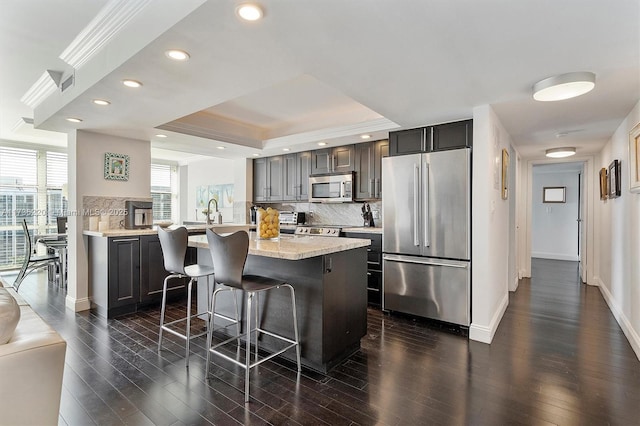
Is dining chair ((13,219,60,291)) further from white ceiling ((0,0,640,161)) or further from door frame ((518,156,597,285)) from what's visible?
door frame ((518,156,597,285))

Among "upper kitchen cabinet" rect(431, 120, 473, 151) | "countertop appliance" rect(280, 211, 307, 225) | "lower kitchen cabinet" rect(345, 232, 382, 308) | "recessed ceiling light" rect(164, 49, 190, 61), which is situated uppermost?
"recessed ceiling light" rect(164, 49, 190, 61)

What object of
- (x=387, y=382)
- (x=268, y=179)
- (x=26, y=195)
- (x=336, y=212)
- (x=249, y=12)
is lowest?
(x=387, y=382)

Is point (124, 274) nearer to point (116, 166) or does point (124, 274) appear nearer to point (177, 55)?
point (116, 166)

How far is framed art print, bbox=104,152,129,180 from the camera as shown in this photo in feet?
13.7

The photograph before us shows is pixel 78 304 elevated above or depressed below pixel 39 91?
below

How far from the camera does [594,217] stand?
5195mm

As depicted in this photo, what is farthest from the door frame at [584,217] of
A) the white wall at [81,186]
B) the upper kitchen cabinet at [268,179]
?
the white wall at [81,186]

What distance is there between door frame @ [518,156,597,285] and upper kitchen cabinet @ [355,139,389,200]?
2937 millimetres

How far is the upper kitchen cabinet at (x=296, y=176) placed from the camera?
5.32 meters

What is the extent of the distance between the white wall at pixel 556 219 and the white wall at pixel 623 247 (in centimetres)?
360

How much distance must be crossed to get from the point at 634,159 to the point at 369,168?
8.88 feet

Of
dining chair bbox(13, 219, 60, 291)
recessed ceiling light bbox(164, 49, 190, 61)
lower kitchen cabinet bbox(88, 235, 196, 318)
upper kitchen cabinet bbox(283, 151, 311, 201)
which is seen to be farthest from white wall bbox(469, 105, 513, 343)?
dining chair bbox(13, 219, 60, 291)

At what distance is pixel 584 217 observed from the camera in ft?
17.8

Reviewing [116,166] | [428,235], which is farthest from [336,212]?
[116,166]
